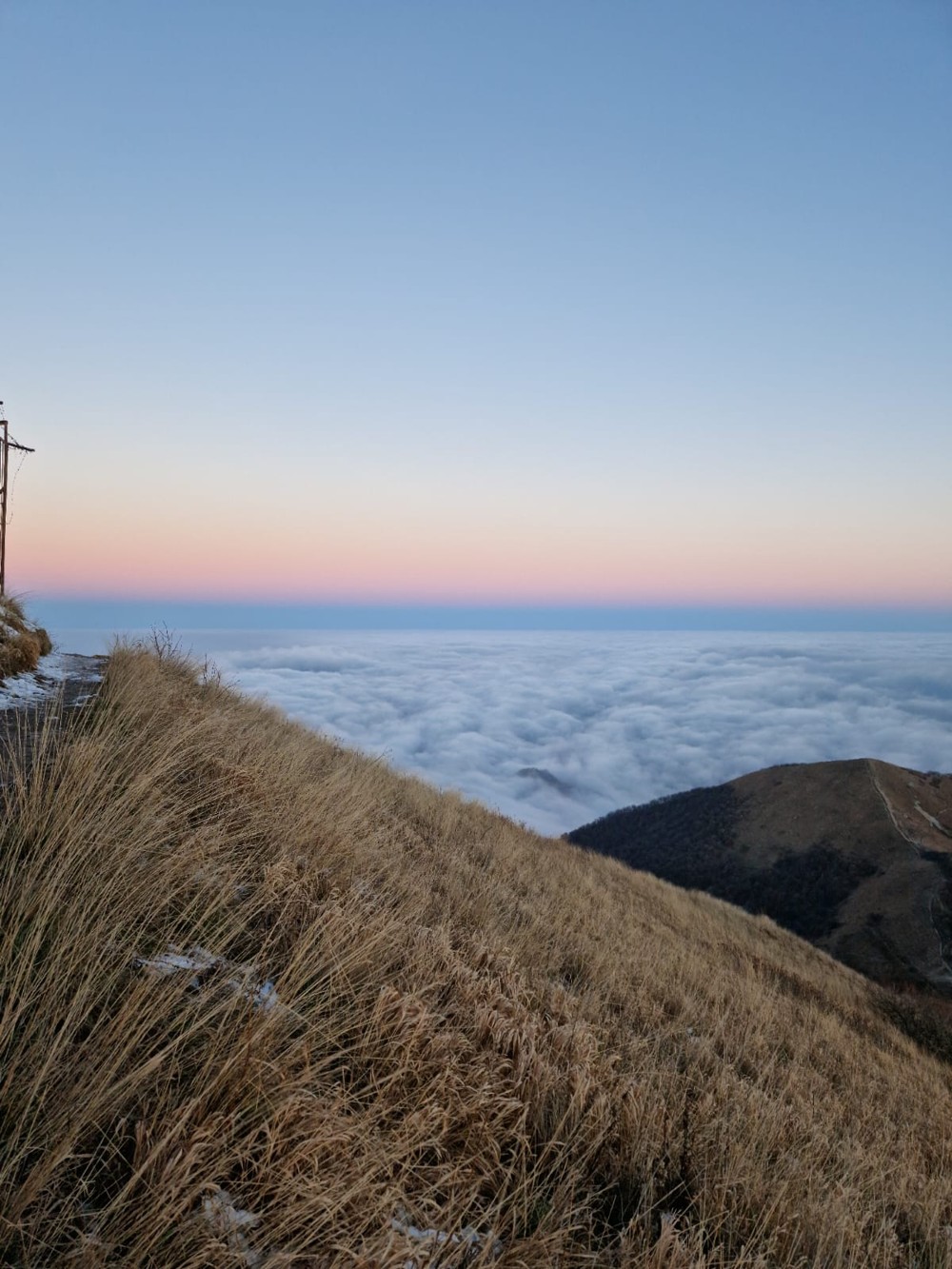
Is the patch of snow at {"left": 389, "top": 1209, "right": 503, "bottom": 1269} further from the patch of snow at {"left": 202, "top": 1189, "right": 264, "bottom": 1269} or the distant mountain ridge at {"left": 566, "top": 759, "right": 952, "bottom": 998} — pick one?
the distant mountain ridge at {"left": 566, "top": 759, "right": 952, "bottom": 998}

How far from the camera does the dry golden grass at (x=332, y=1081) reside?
1584 millimetres

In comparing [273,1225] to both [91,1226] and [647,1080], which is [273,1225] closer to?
[91,1226]

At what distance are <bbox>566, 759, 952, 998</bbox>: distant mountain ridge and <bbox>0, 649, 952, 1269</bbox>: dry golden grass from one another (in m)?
26.1

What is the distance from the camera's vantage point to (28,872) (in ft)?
7.78

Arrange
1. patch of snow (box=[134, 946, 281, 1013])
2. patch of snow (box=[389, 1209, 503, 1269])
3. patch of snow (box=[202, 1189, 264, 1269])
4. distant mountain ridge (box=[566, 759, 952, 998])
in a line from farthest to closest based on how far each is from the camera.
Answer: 1. distant mountain ridge (box=[566, 759, 952, 998])
2. patch of snow (box=[134, 946, 281, 1013])
3. patch of snow (box=[389, 1209, 503, 1269])
4. patch of snow (box=[202, 1189, 264, 1269])

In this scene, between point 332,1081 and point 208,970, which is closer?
point 332,1081

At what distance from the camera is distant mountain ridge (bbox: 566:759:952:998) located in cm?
2638

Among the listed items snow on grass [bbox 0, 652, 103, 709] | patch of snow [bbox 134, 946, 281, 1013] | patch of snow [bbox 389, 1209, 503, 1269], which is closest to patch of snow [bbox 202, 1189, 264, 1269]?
patch of snow [bbox 389, 1209, 503, 1269]

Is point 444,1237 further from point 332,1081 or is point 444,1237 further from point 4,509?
point 4,509

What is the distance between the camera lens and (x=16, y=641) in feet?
27.9

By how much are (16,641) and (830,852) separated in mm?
34922

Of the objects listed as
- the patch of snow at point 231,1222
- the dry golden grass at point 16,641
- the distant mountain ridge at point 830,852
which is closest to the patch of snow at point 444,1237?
the patch of snow at point 231,1222

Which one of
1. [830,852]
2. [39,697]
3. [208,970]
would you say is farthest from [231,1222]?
[830,852]

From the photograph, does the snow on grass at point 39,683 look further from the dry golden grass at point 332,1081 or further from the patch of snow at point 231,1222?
the patch of snow at point 231,1222
